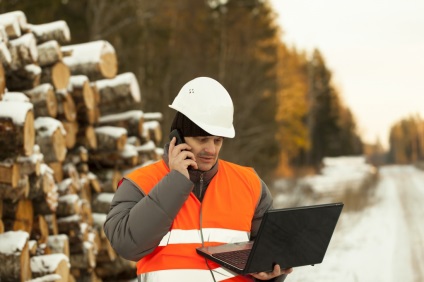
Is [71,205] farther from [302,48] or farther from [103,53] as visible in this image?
[302,48]

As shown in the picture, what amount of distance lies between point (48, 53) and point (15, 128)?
156 cm

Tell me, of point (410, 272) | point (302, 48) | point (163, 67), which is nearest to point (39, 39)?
point (410, 272)

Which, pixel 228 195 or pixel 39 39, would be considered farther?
pixel 39 39

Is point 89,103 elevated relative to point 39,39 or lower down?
lower down

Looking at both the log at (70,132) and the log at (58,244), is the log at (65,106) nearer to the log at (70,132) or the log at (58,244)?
the log at (70,132)

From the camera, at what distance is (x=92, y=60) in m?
6.63

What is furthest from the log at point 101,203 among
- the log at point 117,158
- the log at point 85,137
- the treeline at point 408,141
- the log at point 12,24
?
the treeline at point 408,141

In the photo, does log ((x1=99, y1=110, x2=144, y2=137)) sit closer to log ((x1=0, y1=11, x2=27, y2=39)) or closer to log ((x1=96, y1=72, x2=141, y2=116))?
log ((x1=96, y1=72, x2=141, y2=116))

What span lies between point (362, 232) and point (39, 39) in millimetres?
8761

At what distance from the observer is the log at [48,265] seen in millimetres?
4988

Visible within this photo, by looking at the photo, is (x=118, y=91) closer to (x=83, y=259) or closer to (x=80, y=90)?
(x=80, y=90)

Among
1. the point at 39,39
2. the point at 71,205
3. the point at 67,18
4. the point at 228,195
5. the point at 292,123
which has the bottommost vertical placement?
the point at 292,123

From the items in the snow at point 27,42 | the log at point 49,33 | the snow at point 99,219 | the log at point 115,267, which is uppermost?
the log at point 49,33

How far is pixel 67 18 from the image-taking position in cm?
1617
